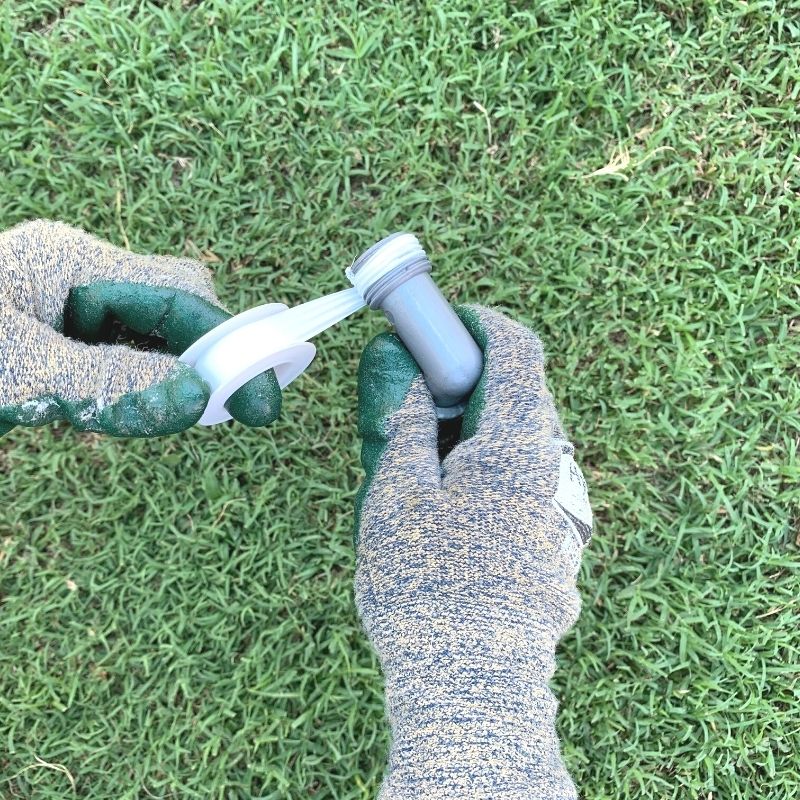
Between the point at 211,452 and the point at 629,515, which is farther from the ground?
the point at 211,452

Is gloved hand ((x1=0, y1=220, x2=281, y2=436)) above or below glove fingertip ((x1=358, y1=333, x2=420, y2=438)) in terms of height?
above

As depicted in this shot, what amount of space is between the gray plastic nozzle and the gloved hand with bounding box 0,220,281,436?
0.79 feet

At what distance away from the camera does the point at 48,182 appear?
187cm

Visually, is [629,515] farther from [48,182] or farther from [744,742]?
[48,182]

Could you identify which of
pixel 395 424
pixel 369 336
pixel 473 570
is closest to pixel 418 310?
pixel 395 424

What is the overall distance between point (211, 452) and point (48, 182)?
31.9 inches

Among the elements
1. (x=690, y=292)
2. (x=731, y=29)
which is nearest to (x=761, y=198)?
(x=690, y=292)

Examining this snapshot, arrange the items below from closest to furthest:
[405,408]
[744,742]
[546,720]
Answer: [546,720], [405,408], [744,742]

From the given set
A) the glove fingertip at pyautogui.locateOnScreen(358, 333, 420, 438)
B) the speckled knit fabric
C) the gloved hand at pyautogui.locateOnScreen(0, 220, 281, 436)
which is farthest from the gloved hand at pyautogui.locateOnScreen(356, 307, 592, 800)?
the speckled knit fabric

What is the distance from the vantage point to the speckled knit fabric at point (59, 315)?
115 centimetres

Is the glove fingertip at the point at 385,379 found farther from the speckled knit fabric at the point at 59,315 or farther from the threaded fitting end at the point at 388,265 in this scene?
the speckled knit fabric at the point at 59,315

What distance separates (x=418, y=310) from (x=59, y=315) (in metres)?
0.63

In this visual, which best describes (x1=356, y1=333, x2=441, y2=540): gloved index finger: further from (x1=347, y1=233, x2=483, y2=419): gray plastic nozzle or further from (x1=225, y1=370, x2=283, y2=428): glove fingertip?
(x1=225, y1=370, x2=283, y2=428): glove fingertip

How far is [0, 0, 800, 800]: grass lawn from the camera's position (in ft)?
5.84
